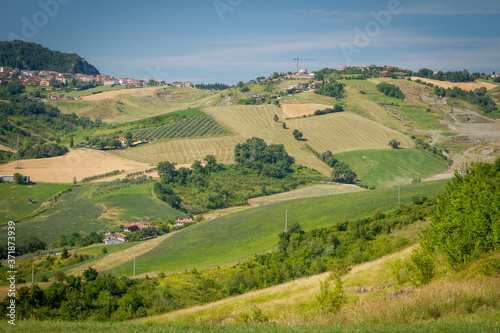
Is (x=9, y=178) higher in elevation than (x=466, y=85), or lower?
lower

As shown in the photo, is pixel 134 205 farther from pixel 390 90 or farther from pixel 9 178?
pixel 390 90

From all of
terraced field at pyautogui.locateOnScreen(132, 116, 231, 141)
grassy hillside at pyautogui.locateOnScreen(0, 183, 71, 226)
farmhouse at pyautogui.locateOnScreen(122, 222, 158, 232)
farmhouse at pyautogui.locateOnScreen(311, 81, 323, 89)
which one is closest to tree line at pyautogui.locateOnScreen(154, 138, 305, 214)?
farmhouse at pyautogui.locateOnScreen(122, 222, 158, 232)

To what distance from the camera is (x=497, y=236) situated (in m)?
19.8

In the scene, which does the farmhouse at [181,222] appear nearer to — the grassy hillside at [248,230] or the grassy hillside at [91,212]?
the grassy hillside at [91,212]

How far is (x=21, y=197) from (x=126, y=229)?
24099 mm

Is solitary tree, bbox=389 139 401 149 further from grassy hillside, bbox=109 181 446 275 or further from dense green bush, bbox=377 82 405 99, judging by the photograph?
grassy hillside, bbox=109 181 446 275

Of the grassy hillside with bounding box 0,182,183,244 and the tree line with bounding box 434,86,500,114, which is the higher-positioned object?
the tree line with bounding box 434,86,500,114

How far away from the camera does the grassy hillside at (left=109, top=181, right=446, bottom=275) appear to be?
51781 millimetres

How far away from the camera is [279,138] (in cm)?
12700

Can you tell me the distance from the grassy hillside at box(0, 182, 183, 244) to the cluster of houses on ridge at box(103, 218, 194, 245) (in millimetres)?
2831

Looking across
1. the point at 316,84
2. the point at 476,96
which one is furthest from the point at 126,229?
the point at 316,84

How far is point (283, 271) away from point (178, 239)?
24.7 metres

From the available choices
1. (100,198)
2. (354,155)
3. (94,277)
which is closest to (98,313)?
(94,277)

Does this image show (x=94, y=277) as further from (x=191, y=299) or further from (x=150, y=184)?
(x=150, y=184)
